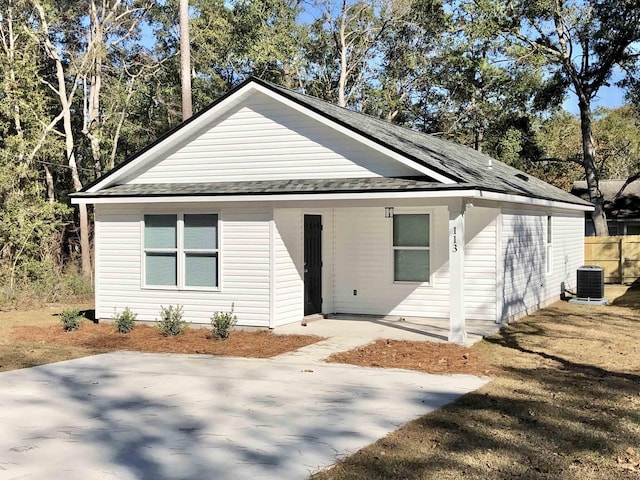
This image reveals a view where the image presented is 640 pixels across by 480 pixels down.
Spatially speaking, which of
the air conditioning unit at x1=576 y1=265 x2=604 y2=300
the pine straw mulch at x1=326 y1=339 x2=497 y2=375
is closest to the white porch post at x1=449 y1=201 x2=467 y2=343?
the pine straw mulch at x1=326 y1=339 x2=497 y2=375

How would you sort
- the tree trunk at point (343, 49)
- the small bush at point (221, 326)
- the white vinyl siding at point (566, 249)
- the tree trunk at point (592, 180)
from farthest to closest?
the tree trunk at point (343, 49)
the tree trunk at point (592, 180)
the white vinyl siding at point (566, 249)
the small bush at point (221, 326)

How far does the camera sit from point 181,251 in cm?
1264

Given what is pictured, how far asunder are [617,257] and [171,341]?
18.8 m

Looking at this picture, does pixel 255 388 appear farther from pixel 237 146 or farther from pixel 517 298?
pixel 517 298

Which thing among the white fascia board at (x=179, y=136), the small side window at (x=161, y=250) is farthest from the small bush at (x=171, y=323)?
the white fascia board at (x=179, y=136)

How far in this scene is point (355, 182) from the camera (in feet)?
38.1

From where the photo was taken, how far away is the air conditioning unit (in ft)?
54.5

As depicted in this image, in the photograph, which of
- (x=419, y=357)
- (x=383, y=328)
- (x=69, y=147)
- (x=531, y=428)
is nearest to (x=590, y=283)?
(x=383, y=328)

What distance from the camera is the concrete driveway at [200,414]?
527 cm

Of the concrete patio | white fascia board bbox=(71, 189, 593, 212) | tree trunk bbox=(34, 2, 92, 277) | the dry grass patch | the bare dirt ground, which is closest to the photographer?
the dry grass patch

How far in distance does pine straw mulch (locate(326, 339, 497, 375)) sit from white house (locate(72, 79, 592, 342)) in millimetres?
658

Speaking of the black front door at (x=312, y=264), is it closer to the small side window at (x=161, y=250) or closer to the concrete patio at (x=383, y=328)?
the concrete patio at (x=383, y=328)

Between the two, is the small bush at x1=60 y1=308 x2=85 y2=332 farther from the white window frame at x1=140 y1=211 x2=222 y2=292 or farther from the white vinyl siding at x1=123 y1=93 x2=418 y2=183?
the white vinyl siding at x1=123 y1=93 x2=418 y2=183

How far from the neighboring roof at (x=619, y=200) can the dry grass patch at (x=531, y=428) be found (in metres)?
23.6
